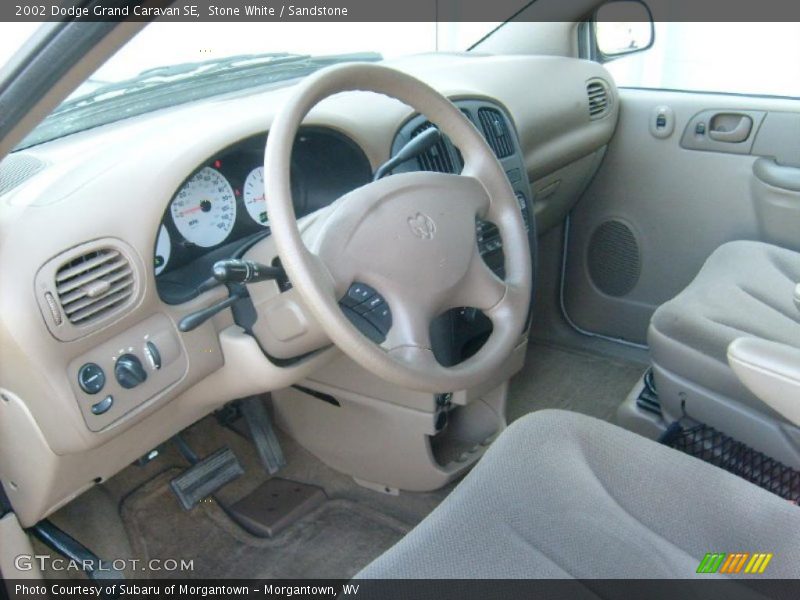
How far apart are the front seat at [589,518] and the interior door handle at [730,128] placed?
4.09 ft

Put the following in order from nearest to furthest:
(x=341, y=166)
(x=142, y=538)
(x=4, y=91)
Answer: (x=4, y=91)
(x=341, y=166)
(x=142, y=538)

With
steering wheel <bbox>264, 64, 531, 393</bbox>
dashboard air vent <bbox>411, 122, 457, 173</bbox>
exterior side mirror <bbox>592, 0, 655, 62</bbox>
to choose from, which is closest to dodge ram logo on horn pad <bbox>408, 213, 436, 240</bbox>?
steering wheel <bbox>264, 64, 531, 393</bbox>

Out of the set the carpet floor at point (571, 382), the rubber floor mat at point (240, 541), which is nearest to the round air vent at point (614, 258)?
the carpet floor at point (571, 382)

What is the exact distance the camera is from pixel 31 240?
1037mm

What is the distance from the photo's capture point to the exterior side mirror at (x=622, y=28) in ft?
7.69

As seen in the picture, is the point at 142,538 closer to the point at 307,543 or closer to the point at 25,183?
the point at 307,543

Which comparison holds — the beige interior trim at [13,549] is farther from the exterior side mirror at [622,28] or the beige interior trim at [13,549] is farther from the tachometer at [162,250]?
the exterior side mirror at [622,28]

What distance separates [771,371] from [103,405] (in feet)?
3.25

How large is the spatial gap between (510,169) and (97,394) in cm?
108

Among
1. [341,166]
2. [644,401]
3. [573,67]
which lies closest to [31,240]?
[341,166]

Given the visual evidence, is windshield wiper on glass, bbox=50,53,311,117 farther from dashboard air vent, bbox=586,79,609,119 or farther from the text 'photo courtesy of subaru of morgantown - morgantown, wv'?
dashboard air vent, bbox=586,79,609,119

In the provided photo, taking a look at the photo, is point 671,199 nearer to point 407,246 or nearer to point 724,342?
point 724,342

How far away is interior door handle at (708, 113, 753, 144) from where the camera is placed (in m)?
2.07

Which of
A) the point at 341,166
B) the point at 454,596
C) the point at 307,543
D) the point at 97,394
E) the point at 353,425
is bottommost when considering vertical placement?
the point at 307,543
